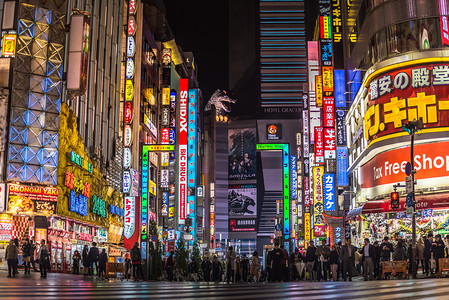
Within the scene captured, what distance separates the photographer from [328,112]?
47.0 meters

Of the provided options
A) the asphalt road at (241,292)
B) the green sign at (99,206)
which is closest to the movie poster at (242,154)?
the green sign at (99,206)

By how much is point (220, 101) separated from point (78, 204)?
326ft

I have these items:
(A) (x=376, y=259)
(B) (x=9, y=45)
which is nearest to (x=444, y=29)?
(A) (x=376, y=259)

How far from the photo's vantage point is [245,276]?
30203 mm

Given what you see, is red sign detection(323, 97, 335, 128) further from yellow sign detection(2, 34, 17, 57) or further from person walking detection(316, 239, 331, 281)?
yellow sign detection(2, 34, 17, 57)

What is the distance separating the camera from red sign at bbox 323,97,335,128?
46688mm

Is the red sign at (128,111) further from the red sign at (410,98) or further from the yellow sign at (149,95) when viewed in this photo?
the red sign at (410,98)

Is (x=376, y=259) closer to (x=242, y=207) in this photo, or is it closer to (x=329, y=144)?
(x=329, y=144)

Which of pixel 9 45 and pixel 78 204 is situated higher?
pixel 9 45

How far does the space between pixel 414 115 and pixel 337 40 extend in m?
19.6

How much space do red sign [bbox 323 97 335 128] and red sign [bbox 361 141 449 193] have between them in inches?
256

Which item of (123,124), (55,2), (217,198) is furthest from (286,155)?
(217,198)

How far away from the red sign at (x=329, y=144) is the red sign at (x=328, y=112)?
0.53 metres

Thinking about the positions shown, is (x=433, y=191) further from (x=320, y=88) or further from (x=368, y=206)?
(x=320, y=88)
